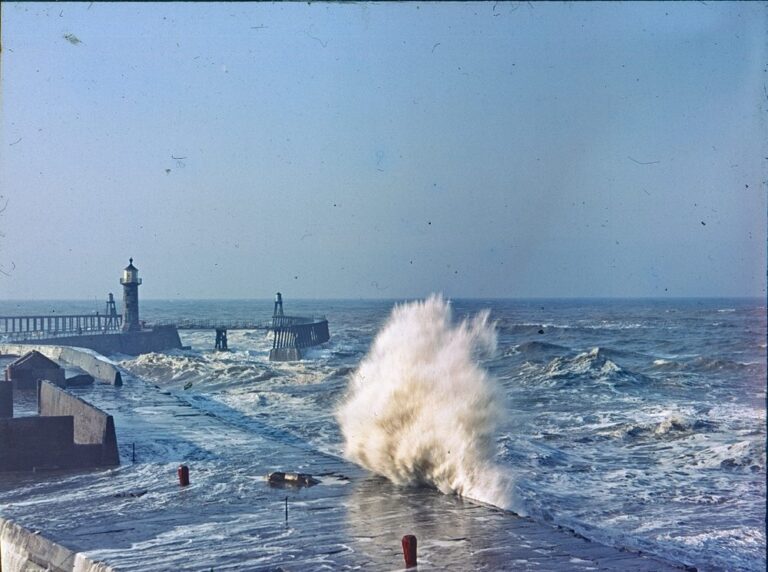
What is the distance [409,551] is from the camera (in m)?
11.6

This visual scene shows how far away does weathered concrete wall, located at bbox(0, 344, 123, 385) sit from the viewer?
36.1m

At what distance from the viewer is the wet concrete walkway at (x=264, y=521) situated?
12.0 m

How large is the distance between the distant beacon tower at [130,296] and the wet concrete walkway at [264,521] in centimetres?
4567

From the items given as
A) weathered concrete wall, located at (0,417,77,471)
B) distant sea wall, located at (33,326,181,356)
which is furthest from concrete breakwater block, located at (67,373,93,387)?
distant sea wall, located at (33,326,181,356)

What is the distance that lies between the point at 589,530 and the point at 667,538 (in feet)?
3.85

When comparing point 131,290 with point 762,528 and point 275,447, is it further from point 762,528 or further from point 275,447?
point 762,528

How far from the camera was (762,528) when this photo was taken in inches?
584

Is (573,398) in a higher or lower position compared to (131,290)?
lower

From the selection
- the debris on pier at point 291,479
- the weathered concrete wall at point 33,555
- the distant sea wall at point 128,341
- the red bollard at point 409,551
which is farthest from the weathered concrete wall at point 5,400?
the distant sea wall at point 128,341

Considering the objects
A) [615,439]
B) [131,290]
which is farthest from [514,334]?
[615,439]

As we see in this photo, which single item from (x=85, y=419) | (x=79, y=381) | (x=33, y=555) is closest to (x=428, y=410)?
(x=85, y=419)

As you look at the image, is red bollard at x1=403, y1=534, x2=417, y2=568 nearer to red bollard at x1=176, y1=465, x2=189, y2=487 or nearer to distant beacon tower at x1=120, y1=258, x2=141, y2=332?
red bollard at x1=176, y1=465, x2=189, y2=487

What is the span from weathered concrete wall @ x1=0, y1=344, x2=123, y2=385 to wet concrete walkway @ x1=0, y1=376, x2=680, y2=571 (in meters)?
16.1

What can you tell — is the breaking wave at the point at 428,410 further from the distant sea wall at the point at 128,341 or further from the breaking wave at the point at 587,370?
the distant sea wall at the point at 128,341
